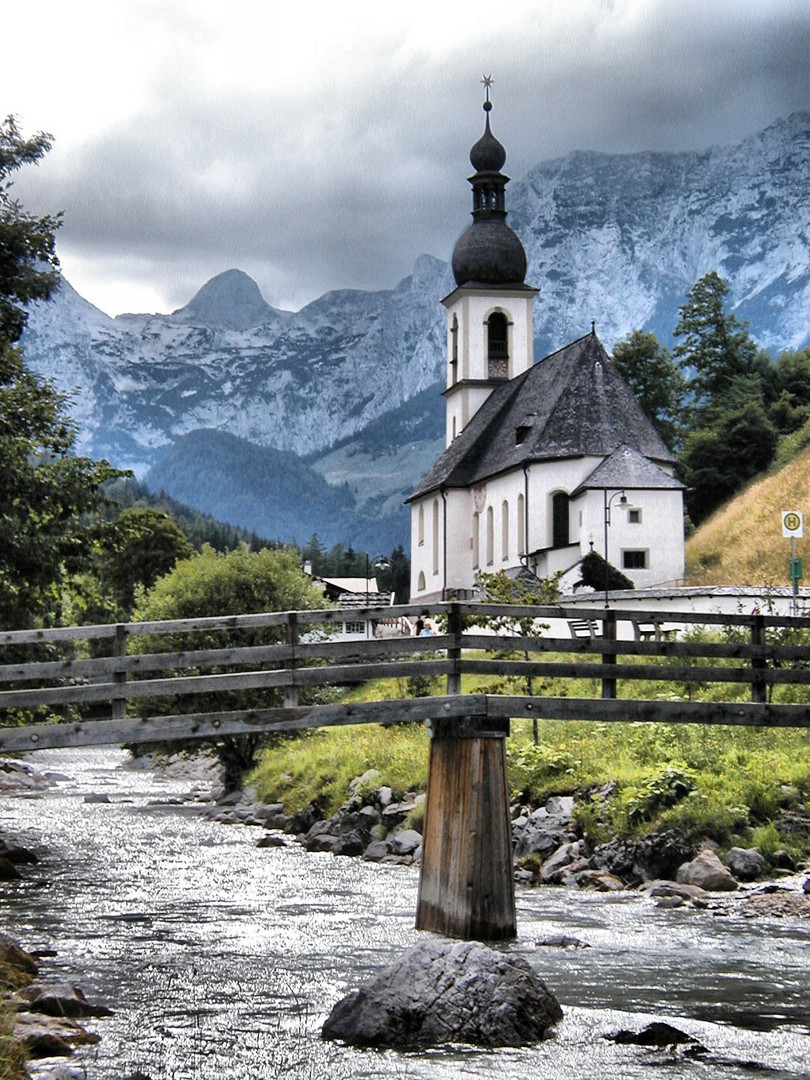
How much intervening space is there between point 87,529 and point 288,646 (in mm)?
11798

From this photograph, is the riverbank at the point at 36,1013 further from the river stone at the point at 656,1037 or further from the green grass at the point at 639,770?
the green grass at the point at 639,770

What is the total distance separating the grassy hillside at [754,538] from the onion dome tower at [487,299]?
21.8m

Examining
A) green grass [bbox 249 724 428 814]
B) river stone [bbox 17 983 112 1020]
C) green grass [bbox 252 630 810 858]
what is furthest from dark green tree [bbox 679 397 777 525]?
river stone [bbox 17 983 112 1020]

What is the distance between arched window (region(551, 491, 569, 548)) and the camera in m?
77.9

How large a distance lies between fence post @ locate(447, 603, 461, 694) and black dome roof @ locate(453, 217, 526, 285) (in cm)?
8235

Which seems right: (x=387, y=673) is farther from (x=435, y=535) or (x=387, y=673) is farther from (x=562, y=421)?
(x=435, y=535)

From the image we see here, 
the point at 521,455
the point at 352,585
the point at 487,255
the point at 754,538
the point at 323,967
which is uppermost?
the point at 487,255

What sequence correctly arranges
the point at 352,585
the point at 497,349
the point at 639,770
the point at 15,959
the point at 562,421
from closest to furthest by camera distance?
the point at 15,959 < the point at 639,770 < the point at 562,421 < the point at 497,349 < the point at 352,585

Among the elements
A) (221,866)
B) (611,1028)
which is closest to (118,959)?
(611,1028)

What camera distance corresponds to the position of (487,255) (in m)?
99.6

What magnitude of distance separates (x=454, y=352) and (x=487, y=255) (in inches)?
269

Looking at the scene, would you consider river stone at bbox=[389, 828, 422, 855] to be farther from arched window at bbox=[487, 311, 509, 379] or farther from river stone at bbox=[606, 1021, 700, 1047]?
arched window at bbox=[487, 311, 509, 379]

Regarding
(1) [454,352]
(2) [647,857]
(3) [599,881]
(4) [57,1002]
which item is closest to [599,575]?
(1) [454,352]

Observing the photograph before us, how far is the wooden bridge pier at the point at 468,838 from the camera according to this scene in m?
17.8
